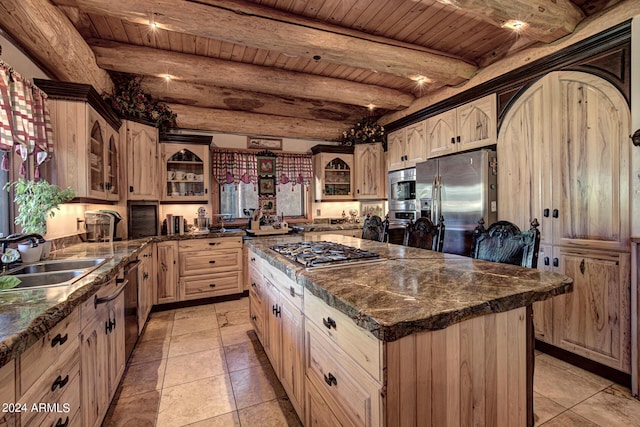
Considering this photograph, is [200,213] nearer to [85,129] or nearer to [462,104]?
[85,129]

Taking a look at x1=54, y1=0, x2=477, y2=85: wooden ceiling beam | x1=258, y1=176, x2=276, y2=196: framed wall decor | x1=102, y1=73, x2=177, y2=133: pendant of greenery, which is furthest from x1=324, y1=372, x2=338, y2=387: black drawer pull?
x1=258, y1=176, x2=276, y2=196: framed wall decor

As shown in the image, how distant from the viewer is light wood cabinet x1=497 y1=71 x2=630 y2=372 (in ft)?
6.84

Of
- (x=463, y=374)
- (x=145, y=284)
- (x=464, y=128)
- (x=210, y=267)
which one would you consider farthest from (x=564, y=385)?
(x=145, y=284)

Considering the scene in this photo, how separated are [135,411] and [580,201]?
3592mm

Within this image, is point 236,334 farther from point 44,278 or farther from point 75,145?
point 75,145

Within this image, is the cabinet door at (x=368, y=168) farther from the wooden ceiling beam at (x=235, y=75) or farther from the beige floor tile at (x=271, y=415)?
the beige floor tile at (x=271, y=415)

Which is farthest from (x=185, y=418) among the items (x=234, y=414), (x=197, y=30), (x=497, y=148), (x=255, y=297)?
(x=497, y=148)

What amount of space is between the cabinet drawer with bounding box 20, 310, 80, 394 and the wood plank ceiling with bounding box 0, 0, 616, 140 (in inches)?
84.5

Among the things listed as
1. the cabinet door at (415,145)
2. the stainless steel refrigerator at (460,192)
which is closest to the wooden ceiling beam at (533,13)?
the stainless steel refrigerator at (460,192)

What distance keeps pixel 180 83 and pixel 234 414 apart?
3.73 meters

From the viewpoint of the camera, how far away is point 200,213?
4.12 m

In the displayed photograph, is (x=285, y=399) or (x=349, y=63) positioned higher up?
(x=349, y=63)

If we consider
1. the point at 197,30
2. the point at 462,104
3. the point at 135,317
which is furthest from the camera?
the point at 462,104

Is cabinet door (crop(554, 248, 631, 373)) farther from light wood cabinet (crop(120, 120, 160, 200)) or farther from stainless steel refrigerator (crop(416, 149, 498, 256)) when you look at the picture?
light wood cabinet (crop(120, 120, 160, 200))
